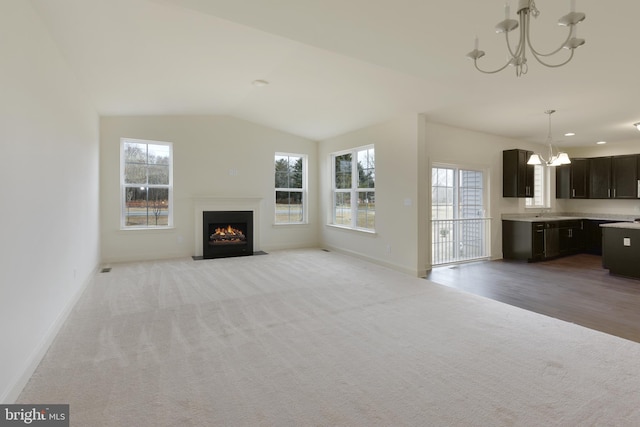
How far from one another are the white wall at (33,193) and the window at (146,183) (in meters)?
2.35

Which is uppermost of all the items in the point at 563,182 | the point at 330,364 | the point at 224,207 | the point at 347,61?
the point at 347,61

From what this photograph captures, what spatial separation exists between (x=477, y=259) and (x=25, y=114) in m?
6.69

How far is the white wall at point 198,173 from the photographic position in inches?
228

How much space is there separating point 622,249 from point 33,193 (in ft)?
24.2

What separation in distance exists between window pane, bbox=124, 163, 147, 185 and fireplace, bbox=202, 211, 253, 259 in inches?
51.7

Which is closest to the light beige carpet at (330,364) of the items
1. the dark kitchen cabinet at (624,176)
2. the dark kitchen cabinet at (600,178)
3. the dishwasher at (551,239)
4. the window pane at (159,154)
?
the window pane at (159,154)

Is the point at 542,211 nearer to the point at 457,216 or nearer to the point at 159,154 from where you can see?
the point at 457,216

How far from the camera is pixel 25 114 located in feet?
7.34

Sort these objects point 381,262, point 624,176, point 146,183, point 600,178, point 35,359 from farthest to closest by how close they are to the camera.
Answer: point 600,178 → point 624,176 → point 146,183 → point 381,262 → point 35,359

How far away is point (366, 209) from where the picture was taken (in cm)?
629

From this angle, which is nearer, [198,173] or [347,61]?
[347,61]

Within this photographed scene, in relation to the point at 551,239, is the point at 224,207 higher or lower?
higher

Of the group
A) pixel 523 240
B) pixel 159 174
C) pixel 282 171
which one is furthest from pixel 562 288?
pixel 159 174

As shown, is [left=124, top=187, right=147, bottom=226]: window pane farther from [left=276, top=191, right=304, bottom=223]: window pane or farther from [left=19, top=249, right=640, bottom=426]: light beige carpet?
[left=276, top=191, right=304, bottom=223]: window pane
